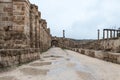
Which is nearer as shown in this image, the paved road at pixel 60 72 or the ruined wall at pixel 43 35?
the paved road at pixel 60 72

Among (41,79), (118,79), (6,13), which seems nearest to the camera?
(41,79)

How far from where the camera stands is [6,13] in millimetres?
10430

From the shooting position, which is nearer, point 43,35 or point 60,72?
point 60,72

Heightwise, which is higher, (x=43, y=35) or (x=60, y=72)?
(x=43, y=35)

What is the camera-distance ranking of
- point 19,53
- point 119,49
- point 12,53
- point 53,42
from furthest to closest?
point 53,42
point 119,49
point 19,53
point 12,53

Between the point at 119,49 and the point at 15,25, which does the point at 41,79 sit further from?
the point at 119,49

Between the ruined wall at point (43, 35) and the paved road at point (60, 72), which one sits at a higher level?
the ruined wall at point (43, 35)

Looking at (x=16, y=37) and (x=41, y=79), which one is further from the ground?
(x=16, y=37)

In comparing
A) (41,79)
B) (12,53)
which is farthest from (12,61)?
(41,79)

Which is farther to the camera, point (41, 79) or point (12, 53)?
point (12, 53)

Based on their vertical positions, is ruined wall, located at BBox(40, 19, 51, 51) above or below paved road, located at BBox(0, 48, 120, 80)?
above

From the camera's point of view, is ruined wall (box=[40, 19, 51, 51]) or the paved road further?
ruined wall (box=[40, 19, 51, 51])

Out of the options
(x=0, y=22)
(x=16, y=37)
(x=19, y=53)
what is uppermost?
(x=0, y=22)

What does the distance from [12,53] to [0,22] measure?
3977 millimetres
